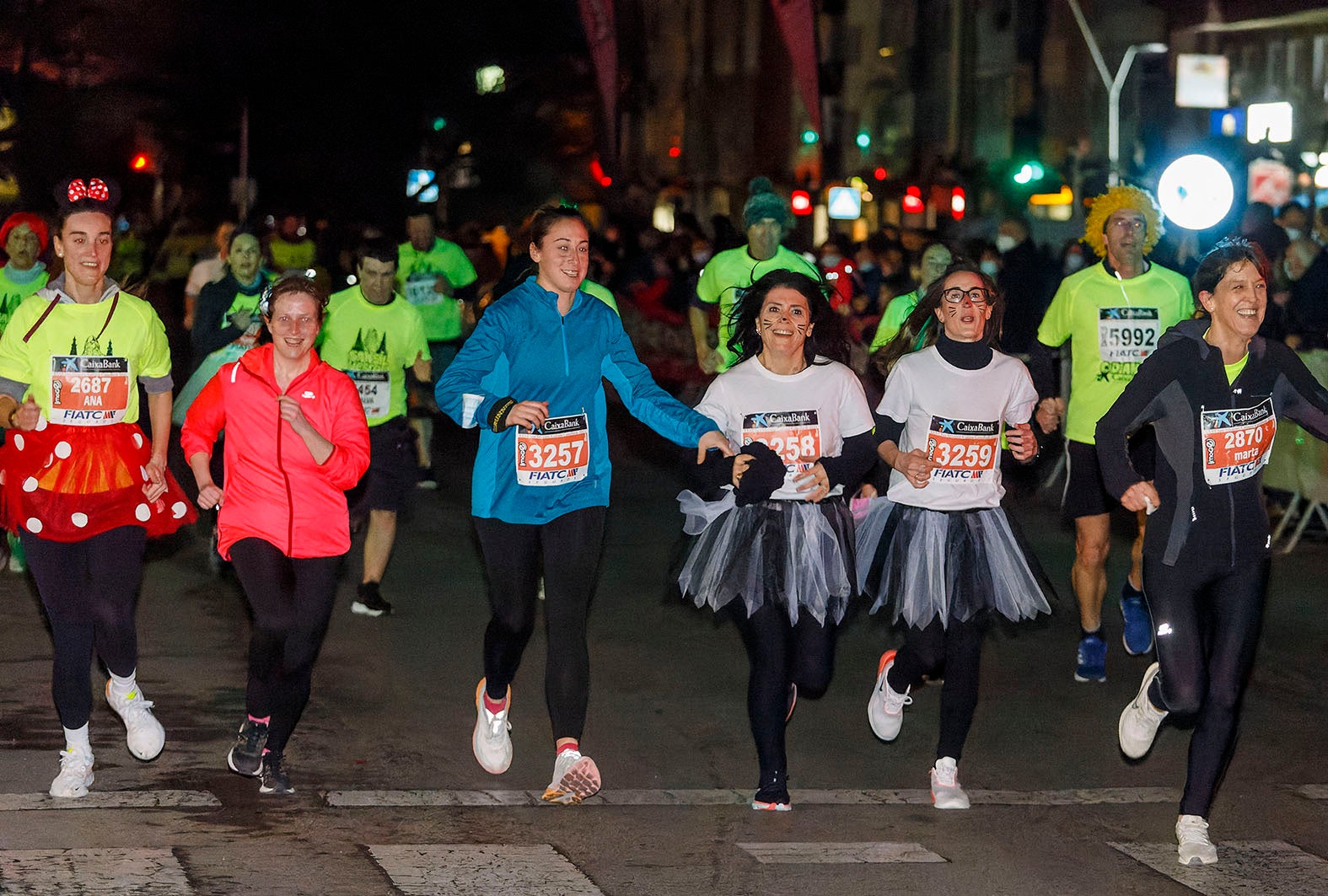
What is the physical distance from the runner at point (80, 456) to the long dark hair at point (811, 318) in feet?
6.84

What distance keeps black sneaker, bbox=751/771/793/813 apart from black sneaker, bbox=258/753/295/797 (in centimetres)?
163

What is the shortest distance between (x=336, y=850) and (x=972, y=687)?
233 cm

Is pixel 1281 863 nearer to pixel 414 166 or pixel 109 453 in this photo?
pixel 109 453

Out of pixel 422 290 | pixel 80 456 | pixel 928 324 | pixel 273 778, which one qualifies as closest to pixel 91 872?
pixel 273 778

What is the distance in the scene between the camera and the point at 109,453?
279 inches

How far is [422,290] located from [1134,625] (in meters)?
7.51

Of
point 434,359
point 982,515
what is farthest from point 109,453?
point 434,359

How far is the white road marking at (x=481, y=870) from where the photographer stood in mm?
5840

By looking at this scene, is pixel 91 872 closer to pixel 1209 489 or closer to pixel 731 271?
pixel 1209 489

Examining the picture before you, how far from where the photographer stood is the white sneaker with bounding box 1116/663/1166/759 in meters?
7.16

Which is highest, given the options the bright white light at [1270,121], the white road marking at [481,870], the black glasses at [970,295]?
the bright white light at [1270,121]

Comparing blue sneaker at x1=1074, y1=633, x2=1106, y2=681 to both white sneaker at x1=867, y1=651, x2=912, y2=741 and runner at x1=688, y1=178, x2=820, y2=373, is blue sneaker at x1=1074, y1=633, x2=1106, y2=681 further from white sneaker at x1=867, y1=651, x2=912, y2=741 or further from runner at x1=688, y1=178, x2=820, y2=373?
runner at x1=688, y1=178, x2=820, y2=373

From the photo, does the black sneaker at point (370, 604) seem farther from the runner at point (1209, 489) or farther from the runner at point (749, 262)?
the runner at point (1209, 489)

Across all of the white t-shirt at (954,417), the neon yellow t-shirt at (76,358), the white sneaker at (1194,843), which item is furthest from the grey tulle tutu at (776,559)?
the neon yellow t-shirt at (76,358)
